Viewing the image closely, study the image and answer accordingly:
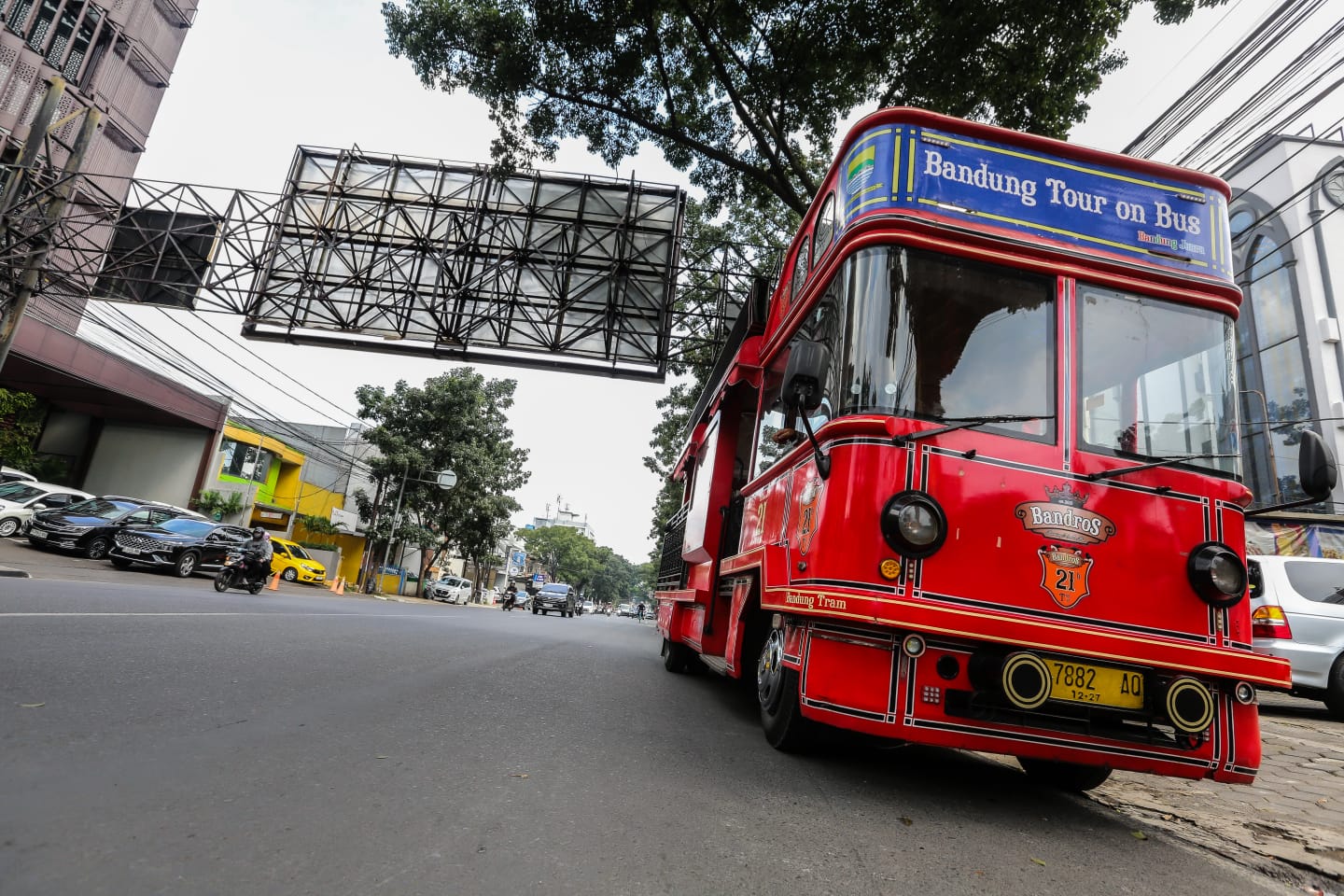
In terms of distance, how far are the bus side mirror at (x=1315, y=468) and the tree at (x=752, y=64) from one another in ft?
20.4

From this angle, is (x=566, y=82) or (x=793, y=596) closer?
(x=793, y=596)

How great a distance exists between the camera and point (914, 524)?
3.11m

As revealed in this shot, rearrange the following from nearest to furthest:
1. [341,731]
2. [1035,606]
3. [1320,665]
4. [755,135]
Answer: [1035,606]
[341,731]
[1320,665]
[755,135]

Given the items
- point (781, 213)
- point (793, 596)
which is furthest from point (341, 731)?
point (781, 213)

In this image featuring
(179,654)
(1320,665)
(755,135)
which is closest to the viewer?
(179,654)

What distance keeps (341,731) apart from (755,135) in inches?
353

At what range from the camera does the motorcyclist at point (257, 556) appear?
13594mm

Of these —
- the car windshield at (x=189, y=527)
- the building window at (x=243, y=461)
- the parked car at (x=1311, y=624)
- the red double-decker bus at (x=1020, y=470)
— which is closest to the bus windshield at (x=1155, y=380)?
the red double-decker bus at (x=1020, y=470)

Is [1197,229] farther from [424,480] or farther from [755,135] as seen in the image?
[424,480]

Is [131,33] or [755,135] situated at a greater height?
[131,33]

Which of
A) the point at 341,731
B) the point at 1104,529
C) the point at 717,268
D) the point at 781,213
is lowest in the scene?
the point at 341,731

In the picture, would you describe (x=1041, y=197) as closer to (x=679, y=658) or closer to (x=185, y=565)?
(x=679, y=658)

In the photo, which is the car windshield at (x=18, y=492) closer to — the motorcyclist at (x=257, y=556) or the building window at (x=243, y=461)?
the motorcyclist at (x=257, y=556)

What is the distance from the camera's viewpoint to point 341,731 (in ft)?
11.1
